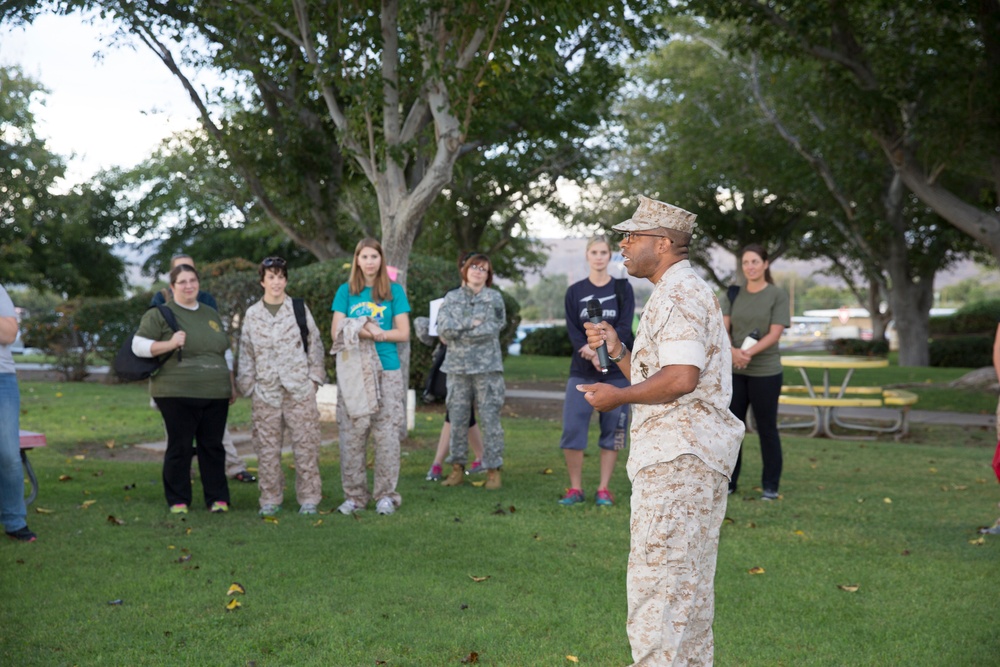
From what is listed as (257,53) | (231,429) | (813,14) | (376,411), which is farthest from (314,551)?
(813,14)

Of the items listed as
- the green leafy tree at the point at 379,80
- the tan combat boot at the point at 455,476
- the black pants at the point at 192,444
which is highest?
the green leafy tree at the point at 379,80

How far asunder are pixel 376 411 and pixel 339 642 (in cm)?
309

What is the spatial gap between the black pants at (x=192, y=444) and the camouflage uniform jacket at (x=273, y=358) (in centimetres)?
36

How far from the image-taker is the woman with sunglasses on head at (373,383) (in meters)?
7.69

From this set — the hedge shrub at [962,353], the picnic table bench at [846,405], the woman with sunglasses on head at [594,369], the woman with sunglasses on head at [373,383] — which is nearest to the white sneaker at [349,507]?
the woman with sunglasses on head at [373,383]

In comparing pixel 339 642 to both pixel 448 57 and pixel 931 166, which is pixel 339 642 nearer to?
pixel 448 57

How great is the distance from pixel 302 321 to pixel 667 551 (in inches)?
189

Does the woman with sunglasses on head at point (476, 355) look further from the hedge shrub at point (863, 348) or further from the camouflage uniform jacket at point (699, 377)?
the hedge shrub at point (863, 348)

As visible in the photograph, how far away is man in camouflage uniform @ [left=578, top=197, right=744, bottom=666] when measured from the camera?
11.4 ft

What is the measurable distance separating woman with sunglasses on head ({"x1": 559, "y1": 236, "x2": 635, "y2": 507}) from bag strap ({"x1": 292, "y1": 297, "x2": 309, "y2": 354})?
206cm

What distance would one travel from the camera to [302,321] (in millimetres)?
7723

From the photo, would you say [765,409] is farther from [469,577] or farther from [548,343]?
[548,343]

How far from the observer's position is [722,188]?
40031mm

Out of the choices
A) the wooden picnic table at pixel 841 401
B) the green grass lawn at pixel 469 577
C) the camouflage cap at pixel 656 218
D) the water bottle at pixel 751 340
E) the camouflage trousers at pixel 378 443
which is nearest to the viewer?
the camouflage cap at pixel 656 218
